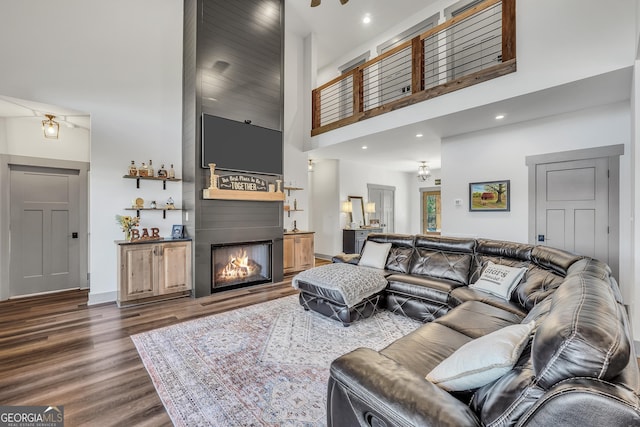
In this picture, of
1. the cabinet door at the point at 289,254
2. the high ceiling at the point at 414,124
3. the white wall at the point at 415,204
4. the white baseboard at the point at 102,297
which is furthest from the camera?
the white wall at the point at 415,204

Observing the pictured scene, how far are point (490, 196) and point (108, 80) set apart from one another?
6341mm

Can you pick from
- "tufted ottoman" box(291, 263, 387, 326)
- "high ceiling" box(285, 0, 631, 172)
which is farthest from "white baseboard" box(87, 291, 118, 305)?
"high ceiling" box(285, 0, 631, 172)

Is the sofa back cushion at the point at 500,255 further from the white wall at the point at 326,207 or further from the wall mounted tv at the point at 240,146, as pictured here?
the white wall at the point at 326,207

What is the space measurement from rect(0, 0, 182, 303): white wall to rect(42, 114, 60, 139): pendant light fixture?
0.44 metres

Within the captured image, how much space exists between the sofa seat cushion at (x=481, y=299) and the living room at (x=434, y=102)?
1.11m

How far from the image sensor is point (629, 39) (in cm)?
273

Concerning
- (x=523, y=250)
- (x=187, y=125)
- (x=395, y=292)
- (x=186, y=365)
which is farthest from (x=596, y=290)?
(x=187, y=125)

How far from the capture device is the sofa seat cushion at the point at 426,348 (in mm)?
1635

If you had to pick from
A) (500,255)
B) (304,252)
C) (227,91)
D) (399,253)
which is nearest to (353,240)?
(304,252)

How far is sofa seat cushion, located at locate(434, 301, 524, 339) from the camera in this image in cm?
209

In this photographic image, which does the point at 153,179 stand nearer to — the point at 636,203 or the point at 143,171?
the point at 143,171

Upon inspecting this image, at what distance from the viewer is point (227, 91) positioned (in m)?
4.79

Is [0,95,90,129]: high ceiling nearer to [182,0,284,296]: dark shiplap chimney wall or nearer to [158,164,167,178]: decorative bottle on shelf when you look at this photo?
[158,164,167,178]: decorative bottle on shelf

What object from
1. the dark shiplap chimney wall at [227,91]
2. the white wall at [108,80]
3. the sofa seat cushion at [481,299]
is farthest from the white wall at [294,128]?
the sofa seat cushion at [481,299]
